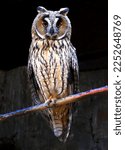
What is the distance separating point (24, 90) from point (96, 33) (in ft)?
2.83

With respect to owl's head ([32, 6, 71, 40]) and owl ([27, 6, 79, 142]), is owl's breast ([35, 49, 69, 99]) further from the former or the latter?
owl's head ([32, 6, 71, 40])

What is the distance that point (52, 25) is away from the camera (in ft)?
11.2

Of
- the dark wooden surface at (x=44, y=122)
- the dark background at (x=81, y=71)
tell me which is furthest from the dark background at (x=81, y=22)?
the dark wooden surface at (x=44, y=122)

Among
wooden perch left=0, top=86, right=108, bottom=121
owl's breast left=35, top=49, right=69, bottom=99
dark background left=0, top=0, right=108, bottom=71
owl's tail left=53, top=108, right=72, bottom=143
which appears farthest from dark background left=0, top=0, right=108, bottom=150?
wooden perch left=0, top=86, right=108, bottom=121

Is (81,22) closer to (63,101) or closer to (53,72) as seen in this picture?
(53,72)

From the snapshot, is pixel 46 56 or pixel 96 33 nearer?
Answer: pixel 46 56

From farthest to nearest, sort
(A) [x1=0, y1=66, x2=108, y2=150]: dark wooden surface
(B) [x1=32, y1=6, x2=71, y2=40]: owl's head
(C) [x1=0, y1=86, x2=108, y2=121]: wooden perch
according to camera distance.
A: (A) [x1=0, y1=66, x2=108, y2=150]: dark wooden surface, (B) [x1=32, y1=6, x2=71, y2=40]: owl's head, (C) [x1=0, y1=86, x2=108, y2=121]: wooden perch

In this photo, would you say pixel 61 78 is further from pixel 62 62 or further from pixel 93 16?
pixel 93 16

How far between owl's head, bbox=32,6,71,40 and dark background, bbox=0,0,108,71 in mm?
1264

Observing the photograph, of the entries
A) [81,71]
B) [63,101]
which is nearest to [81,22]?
[81,71]

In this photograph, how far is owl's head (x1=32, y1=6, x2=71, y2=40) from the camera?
134 inches

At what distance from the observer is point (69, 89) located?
3.57 meters

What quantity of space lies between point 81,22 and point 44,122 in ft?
2.91

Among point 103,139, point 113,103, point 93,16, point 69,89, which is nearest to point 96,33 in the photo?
point 93,16
